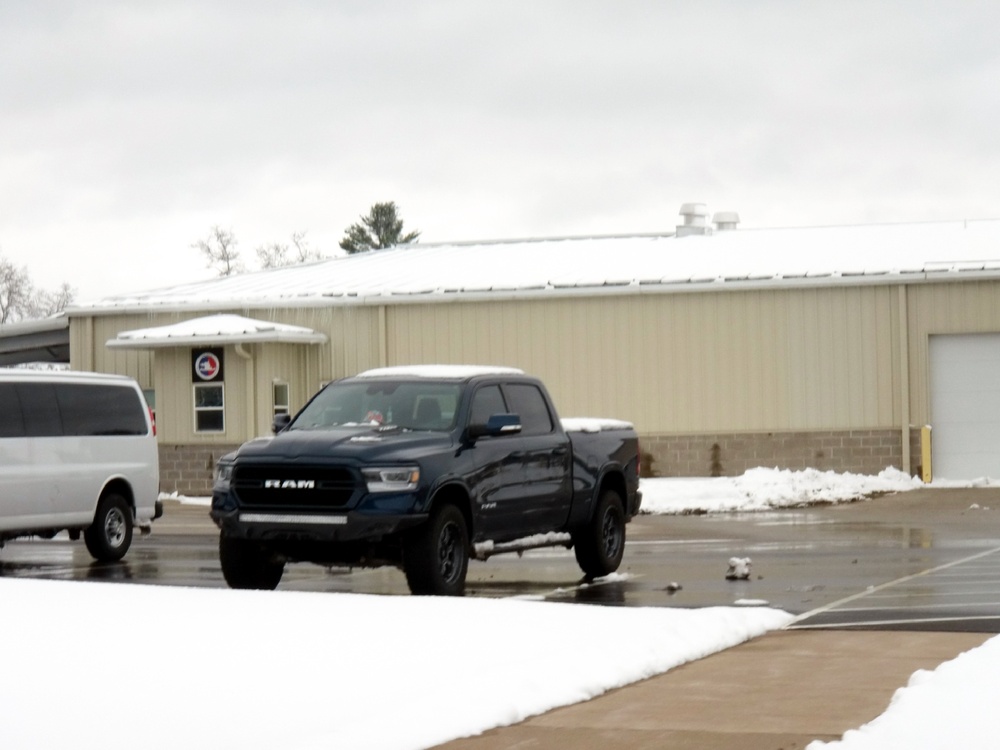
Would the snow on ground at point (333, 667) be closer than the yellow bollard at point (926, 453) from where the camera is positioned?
Yes

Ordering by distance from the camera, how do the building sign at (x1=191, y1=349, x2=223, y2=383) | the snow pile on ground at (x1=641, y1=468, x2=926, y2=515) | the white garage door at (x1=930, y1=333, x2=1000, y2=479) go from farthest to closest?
1. the building sign at (x1=191, y1=349, x2=223, y2=383)
2. the white garage door at (x1=930, y1=333, x2=1000, y2=479)
3. the snow pile on ground at (x1=641, y1=468, x2=926, y2=515)

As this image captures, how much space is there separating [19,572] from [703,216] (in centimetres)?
2521


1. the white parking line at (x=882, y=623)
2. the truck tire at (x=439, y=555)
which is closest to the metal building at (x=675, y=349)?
the truck tire at (x=439, y=555)

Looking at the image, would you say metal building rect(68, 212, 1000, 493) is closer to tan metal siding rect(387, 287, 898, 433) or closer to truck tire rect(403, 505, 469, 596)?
tan metal siding rect(387, 287, 898, 433)

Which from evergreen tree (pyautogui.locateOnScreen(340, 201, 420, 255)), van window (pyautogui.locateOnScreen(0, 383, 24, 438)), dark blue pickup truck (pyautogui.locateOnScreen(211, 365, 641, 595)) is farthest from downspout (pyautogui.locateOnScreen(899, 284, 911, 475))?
evergreen tree (pyautogui.locateOnScreen(340, 201, 420, 255))

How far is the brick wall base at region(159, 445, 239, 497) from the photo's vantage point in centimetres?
3344

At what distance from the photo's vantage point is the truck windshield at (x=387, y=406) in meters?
15.2

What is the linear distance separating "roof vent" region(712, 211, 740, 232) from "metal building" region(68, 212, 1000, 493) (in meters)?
7.06

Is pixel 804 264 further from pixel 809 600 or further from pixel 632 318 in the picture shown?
pixel 809 600

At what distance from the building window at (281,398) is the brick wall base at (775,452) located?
23.2 feet

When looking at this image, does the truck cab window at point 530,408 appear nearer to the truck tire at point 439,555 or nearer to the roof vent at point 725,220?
the truck tire at point 439,555

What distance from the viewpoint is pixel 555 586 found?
53.0ft

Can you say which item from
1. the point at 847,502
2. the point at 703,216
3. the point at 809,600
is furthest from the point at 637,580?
the point at 703,216

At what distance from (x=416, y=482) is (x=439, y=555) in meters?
0.66
